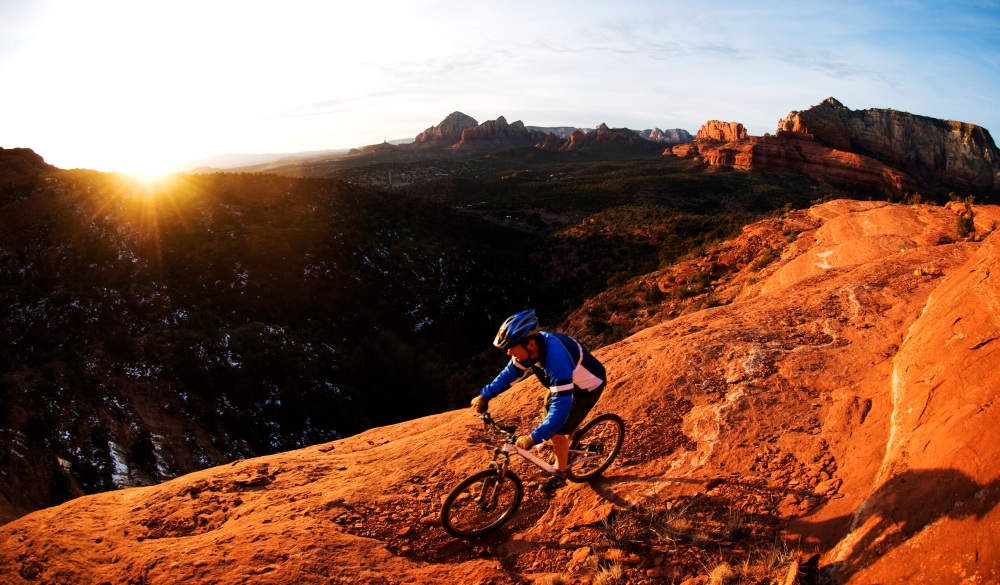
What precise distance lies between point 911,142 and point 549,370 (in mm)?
124490

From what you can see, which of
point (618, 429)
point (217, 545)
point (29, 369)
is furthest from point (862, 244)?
point (29, 369)

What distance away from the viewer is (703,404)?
6.40m

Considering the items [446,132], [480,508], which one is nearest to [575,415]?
[480,508]

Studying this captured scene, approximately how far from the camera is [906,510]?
3.78m

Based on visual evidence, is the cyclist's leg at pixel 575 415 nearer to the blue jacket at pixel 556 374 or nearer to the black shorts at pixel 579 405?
the black shorts at pixel 579 405

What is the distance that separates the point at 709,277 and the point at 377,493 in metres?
17.3

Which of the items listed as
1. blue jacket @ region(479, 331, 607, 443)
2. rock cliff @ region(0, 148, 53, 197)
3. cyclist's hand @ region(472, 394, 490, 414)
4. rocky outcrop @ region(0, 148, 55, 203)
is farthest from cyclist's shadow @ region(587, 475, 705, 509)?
rock cliff @ region(0, 148, 53, 197)

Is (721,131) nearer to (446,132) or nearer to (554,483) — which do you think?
(446,132)

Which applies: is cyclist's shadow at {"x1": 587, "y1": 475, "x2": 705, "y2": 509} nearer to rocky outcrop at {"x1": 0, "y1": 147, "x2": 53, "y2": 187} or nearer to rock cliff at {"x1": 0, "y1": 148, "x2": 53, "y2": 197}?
rock cliff at {"x1": 0, "y1": 148, "x2": 53, "y2": 197}

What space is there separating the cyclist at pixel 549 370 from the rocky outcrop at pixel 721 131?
405ft

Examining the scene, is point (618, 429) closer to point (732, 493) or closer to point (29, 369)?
point (732, 493)

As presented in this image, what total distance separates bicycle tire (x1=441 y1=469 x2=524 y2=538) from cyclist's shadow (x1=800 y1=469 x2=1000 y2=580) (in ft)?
8.58

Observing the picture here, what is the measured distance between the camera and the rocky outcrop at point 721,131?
4604 inches

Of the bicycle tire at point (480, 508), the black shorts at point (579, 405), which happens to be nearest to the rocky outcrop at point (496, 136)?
the black shorts at point (579, 405)
